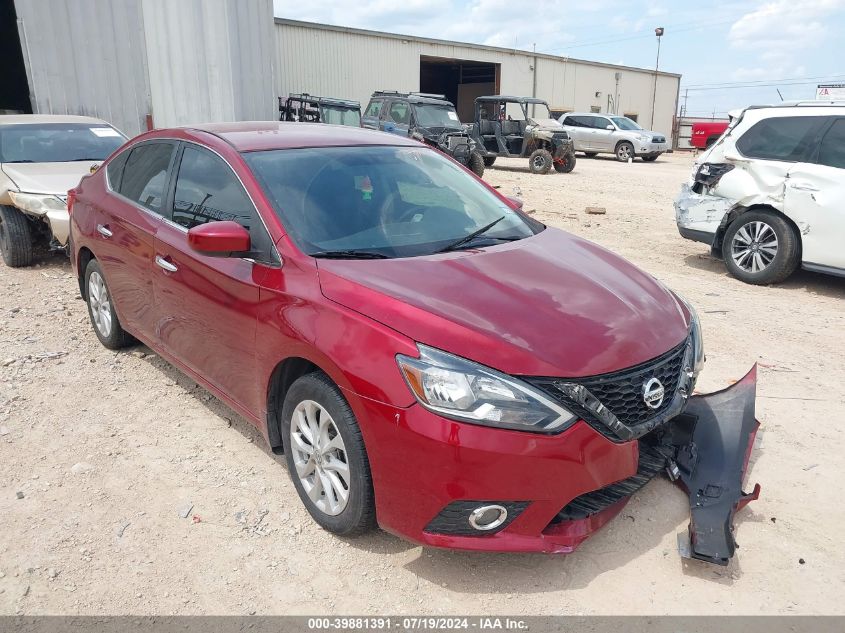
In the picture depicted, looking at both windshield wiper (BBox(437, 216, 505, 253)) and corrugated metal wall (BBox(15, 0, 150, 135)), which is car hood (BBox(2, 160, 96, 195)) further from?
corrugated metal wall (BBox(15, 0, 150, 135))

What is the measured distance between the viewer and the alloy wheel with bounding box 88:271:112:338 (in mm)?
4738

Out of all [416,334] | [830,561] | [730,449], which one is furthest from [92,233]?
[830,561]

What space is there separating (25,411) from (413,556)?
2.71 metres

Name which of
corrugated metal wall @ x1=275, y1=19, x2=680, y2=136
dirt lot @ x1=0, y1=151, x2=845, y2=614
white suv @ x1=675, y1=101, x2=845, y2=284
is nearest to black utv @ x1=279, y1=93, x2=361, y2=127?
corrugated metal wall @ x1=275, y1=19, x2=680, y2=136

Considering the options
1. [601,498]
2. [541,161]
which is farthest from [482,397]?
[541,161]

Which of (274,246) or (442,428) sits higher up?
(274,246)

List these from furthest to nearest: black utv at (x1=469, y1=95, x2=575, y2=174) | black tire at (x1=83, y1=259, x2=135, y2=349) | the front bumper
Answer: black utv at (x1=469, y1=95, x2=575, y2=174) → black tire at (x1=83, y1=259, x2=135, y2=349) → the front bumper

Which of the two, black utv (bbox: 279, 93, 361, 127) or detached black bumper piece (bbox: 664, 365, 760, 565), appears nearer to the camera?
detached black bumper piece (bbox: 664, 365, 760, 565)

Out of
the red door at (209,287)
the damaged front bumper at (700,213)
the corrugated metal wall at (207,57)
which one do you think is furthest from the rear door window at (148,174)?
the corrugated metal wall at (207,57)

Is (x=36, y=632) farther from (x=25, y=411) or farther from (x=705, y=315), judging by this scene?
(x=705, y=315)

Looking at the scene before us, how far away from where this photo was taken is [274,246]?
298 cm

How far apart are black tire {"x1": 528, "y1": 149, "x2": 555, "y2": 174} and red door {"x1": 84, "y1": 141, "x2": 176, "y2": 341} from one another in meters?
15.5

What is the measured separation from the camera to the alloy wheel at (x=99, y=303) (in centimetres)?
474

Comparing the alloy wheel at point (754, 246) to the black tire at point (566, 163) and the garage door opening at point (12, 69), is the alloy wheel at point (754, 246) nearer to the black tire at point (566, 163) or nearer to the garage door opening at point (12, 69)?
the black tire at point (566, 163)
